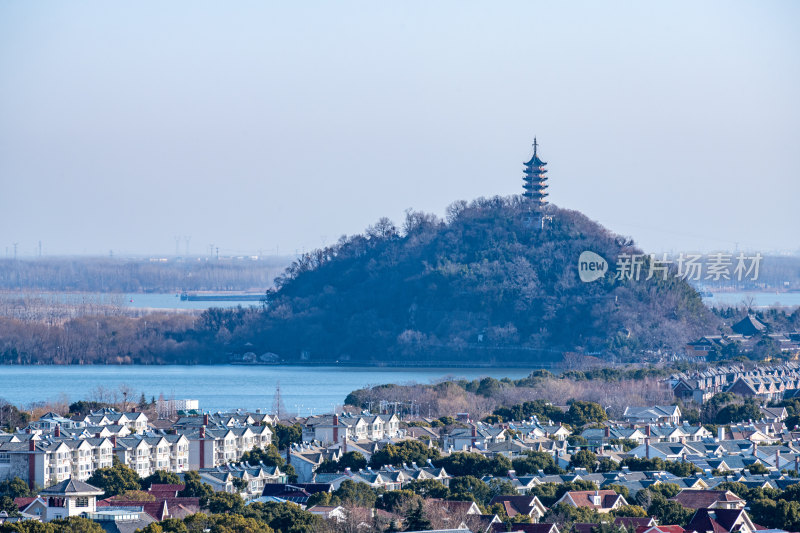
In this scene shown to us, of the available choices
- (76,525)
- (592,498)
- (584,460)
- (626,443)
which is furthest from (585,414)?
(76,525)

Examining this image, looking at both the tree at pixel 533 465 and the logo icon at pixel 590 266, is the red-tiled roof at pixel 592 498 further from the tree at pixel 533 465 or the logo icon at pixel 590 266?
the logo icon at pixel 590 266

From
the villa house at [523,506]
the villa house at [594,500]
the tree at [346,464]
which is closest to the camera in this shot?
the villa house at [523,506]

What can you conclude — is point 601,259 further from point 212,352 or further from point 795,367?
point 795,367

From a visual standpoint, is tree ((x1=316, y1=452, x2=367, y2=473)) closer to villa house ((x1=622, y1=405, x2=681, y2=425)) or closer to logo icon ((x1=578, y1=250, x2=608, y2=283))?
villa house ((x1=622, y1=405, x2=681, y2=425))

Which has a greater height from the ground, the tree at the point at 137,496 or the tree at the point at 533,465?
the tree at the point at 533,465

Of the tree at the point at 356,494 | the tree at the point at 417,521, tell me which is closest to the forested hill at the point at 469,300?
the tree at the point at 356,494

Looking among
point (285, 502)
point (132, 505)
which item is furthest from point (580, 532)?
point (132, 505)
